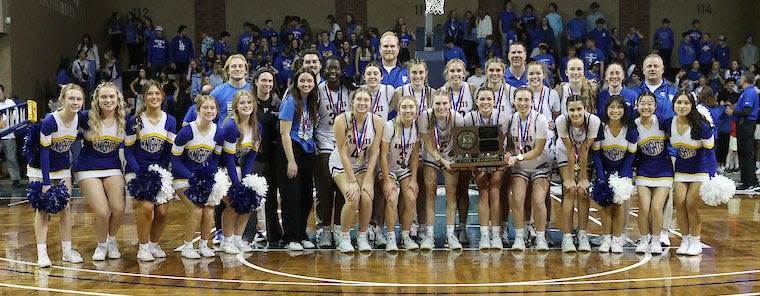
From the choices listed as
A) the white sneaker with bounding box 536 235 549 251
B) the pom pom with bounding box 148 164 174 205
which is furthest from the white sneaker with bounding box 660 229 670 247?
the pom pom with bounding box 148 164 174 205

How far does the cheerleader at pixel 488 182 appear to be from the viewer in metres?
7.07

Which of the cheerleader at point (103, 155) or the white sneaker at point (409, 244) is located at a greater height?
the cheerleader at point (103, 155)

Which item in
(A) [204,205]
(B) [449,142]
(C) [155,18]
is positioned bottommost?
(A) [204,205]

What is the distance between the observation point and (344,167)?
6914 mm

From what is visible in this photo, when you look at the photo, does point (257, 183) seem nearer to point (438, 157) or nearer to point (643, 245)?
point (438, 157)

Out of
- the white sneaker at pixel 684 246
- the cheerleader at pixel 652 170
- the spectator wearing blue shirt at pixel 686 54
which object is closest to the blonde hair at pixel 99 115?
the cheerleader at pixel 652 170

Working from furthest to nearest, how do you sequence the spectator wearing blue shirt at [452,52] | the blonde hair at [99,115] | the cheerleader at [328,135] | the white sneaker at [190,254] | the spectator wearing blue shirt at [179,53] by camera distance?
the spectator wearing blue shirt at [179,53]
the spectator wearing blue shirt at [452,52]
the cheerleader at [328,135]
the white sneaker at [190,254]
the blonde hair at [99,115]

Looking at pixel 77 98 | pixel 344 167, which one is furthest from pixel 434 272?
pixel 77 98

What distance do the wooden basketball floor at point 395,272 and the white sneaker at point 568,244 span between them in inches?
3.9

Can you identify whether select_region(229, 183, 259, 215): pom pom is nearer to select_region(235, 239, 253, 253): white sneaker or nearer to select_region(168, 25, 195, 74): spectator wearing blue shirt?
select_region(235, 239, 253, 253): white sneaker

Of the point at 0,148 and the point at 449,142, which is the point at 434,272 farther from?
the point at 0,148

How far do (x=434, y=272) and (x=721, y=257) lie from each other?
2.29 meters

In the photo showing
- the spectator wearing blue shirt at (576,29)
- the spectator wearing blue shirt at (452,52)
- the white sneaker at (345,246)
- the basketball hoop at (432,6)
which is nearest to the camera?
the white sneaker at (345,246)

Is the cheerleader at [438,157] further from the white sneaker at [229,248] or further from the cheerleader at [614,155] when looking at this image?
the white sneaker at [229,248]
